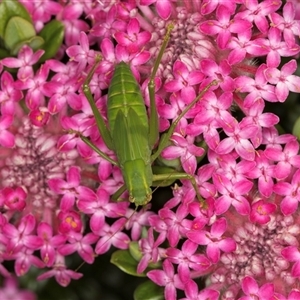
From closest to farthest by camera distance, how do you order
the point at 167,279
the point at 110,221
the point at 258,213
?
1. the point at 258,213
2. the point at 167,279
3. the point at 110,221

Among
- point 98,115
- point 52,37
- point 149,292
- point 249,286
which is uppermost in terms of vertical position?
point 52,37

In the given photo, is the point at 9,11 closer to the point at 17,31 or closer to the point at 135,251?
the point at 17,31

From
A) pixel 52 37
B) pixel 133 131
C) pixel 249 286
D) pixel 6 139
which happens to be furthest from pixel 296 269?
pixel 52 37

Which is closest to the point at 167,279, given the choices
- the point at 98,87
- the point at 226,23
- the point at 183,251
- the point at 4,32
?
the point at 183,251

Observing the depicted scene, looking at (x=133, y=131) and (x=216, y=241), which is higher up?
(x=133, y=131)

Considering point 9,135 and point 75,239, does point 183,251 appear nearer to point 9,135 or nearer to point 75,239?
point 75,239

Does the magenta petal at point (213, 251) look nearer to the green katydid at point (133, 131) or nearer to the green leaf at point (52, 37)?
the green katydid at point (133, 131)
